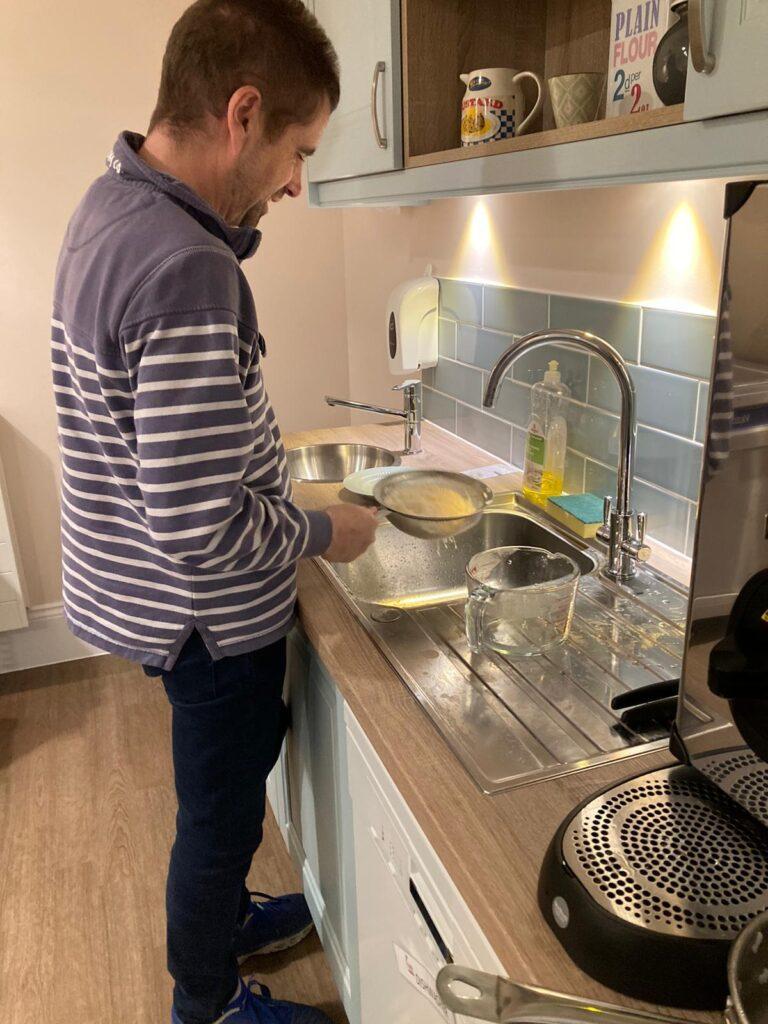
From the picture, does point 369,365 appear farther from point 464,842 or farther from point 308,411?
point 464,842

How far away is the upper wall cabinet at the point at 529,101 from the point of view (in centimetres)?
68

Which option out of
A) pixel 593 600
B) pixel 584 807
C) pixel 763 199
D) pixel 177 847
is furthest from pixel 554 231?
pixel 177 847

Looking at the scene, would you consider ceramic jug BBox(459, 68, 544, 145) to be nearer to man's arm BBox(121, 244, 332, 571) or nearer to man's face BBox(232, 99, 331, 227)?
man's face BBox(232, 99, 331, 227)

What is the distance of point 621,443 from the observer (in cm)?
118

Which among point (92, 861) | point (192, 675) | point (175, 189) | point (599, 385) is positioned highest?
point (175, 189)

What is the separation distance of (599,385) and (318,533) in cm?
62

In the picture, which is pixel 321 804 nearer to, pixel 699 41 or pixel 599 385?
pixel 599 385

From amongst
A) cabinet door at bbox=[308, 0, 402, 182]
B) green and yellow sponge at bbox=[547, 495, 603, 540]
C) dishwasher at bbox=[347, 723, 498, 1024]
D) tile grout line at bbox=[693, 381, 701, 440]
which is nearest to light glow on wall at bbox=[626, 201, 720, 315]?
tile grout line at bbox=[693, 381, 701, 440]

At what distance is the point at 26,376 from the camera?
2570 mm

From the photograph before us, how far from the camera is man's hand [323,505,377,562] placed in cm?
120

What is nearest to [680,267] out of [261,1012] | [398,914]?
[398,914]

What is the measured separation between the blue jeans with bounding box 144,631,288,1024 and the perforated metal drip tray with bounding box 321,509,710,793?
0.22 meters

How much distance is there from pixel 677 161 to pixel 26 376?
7.52 feet

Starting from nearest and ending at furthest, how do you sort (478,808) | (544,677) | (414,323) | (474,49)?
(478,808) → (544,677) → (474,49) → (414,323)
